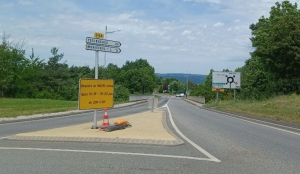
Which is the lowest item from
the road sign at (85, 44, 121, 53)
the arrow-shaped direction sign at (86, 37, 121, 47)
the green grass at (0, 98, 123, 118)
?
the green grass at (0, 98, 123, 118)

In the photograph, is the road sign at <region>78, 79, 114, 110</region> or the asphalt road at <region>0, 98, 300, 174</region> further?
the road sign at <region>78, 79, 114, 110</region>

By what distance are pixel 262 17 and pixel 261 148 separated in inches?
1818

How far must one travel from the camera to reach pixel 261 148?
10375mm

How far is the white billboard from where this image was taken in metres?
51.1

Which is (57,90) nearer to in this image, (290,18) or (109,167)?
(290,18)

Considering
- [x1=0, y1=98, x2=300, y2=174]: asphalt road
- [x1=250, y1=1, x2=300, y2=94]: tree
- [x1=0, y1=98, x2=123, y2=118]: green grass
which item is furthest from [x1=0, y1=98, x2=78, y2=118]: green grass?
[x1=250, y1=1, x2=300, y2=94]: tree

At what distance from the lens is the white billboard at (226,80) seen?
51.1 meters

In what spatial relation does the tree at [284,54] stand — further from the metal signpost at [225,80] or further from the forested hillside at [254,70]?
the metal signpost at [225,80]

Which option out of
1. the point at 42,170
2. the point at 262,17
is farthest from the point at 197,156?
the point at 262,17

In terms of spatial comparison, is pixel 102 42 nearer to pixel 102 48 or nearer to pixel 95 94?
pixel 102 48

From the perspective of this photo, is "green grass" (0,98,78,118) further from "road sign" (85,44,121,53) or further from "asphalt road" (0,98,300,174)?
"asphalt road" (0,98,300,174)

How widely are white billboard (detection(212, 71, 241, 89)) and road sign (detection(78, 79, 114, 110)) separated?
39.2m

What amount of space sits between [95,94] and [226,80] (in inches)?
1583

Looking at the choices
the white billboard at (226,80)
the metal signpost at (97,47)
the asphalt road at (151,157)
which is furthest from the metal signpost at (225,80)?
the asphalt road at (151,157)
